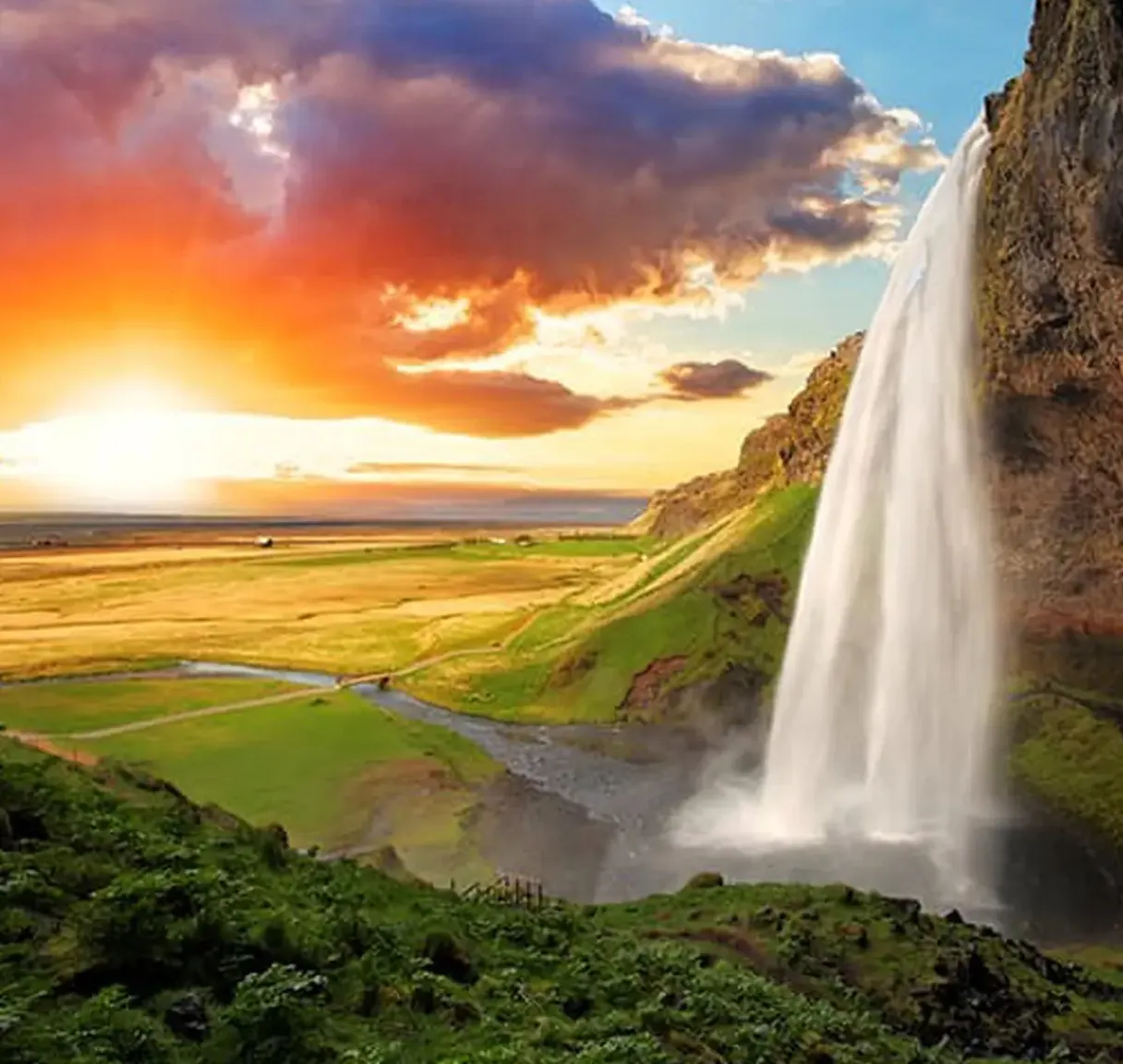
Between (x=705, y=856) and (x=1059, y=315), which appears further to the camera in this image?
(x=1059, y=315)

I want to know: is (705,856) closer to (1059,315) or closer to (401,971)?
(401,971)

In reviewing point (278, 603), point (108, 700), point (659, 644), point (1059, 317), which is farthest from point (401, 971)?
point (278, 603)

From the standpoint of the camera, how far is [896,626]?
46.9 metres

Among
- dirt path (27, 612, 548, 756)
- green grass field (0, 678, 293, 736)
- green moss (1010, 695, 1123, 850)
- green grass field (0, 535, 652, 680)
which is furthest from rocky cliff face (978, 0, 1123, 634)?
green grass field (0, 678, 293, 736)

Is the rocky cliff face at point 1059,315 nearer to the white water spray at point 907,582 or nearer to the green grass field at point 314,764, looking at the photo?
the white water spray at point 907,582

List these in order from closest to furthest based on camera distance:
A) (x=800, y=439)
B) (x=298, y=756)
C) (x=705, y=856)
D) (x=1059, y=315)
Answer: (x=705, y=856) → (x=1059, y=315) → (x=298, y=756) → (x=800, y=439)

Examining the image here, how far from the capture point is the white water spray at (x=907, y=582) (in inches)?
1702

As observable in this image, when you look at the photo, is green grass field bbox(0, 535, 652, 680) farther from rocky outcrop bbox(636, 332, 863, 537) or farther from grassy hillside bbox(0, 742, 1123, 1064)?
grassy hillside bbox(0, 742, 1123, 1064)

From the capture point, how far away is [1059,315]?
4038 cm

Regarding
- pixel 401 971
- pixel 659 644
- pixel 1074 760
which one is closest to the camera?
pixel 401 971

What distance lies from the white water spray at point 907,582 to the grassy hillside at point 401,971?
21.2 metres

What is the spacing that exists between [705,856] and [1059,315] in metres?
28.0

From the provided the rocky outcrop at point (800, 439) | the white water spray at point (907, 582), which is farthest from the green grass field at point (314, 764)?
the rocky outcrop at point (800, 439)

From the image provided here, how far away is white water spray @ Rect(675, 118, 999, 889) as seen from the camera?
43219 millimetres
